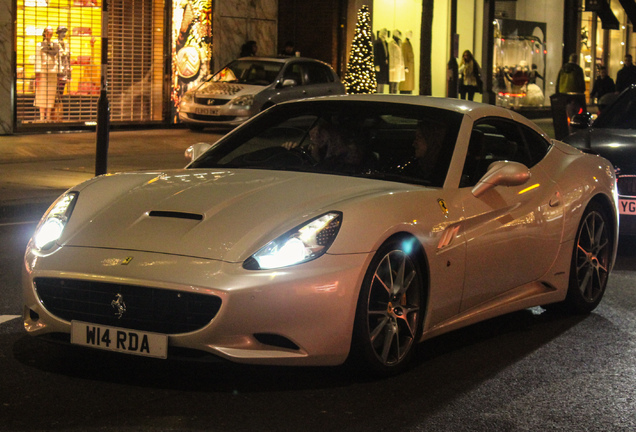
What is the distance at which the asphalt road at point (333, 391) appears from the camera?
4598 mm

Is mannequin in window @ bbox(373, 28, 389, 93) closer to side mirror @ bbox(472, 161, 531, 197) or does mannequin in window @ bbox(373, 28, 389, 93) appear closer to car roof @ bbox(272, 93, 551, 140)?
car roof @ bbox(272, 93, 551, 140)

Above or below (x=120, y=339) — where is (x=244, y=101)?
above

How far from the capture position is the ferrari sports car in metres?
4.78

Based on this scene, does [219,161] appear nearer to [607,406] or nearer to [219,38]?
[607,406]

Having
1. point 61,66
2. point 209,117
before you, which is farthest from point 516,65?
point 61,66

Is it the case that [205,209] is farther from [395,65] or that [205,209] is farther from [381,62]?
[395,65]

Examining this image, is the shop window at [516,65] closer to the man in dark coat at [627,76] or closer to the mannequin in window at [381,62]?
the mannequin in window at [381,62]

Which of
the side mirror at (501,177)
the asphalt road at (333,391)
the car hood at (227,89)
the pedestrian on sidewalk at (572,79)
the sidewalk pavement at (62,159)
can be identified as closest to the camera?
the asphalt road at (333,391)

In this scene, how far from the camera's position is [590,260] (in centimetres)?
718

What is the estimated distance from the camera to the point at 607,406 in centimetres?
506

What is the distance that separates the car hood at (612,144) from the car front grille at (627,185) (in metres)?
0.07

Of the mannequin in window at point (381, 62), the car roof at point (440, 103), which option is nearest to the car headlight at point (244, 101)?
the mannequin in window at point (381, 62)

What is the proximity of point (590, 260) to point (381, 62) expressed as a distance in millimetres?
25618

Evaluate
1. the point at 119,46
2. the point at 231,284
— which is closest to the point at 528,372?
the point at 231,284
